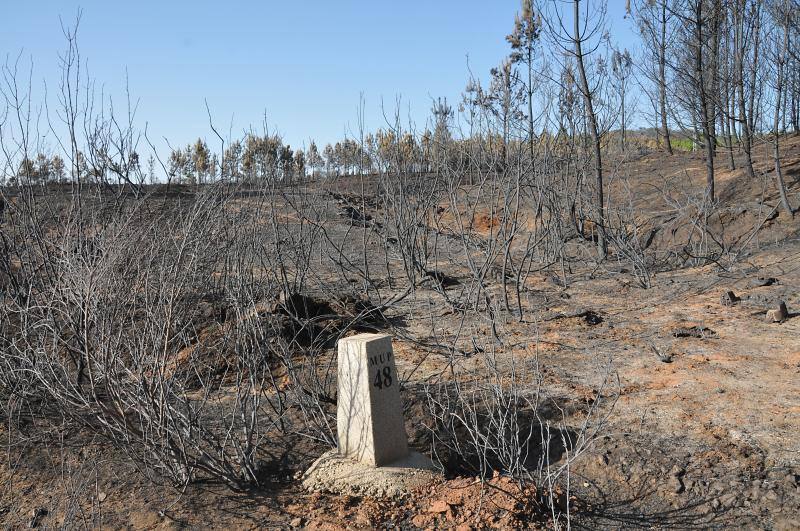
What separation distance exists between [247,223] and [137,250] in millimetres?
866

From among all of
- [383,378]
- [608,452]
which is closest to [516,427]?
[608,452]

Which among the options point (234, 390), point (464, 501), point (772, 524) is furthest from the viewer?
point (234, 390)

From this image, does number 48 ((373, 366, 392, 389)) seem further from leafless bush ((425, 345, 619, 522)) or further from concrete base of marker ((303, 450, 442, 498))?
concrete base of marker ((303, 450, 442, 498))

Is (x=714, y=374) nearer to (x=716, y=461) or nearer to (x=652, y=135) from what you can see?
(x=716, y=461)

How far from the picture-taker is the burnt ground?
3.91m

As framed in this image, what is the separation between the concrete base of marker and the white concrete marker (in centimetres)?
6

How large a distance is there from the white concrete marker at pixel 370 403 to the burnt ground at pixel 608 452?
0.33 m

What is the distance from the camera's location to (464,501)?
3.97 meters

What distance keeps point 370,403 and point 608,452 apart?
4.99 ft

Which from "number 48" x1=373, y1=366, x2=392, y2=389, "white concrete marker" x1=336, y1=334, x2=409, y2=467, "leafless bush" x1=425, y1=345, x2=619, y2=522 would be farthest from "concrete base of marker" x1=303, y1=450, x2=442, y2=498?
"number 48" x1=373, y1=366, x2=392, y2=389

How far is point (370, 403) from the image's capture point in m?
4.27

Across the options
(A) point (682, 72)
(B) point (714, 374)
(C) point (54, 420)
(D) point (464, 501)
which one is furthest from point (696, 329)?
(A) point (682, 72)

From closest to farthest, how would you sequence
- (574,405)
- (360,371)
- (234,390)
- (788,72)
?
(360,371), (574,405), (234,390), (788,72)

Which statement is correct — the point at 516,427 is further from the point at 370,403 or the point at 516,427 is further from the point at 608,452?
the point at 370,403
